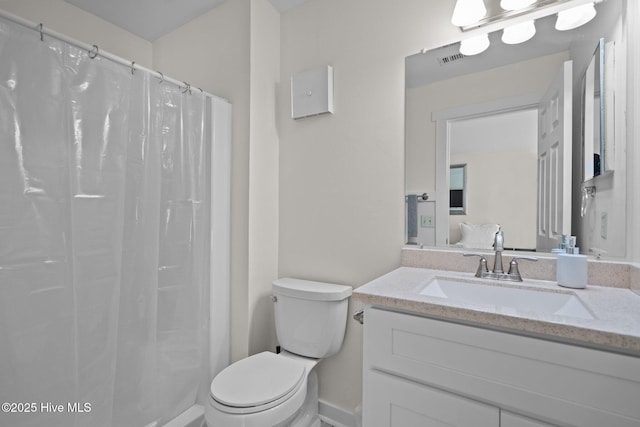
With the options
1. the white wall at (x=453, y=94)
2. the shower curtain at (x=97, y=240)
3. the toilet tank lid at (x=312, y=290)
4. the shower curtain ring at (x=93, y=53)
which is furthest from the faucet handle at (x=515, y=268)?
the shower curtain ring at (x=93, y=53)

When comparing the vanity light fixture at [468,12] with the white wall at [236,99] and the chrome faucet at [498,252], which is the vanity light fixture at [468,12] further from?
the white wall at [236,99]

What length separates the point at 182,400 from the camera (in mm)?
1528

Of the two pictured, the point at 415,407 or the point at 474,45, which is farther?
the point at 474,45

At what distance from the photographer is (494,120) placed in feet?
4.25

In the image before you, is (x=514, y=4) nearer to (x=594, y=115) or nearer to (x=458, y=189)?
(x=594, y=115)

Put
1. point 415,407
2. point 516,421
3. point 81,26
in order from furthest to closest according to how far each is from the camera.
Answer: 1. point 81,26
2. point 415,407
3. point 516,421

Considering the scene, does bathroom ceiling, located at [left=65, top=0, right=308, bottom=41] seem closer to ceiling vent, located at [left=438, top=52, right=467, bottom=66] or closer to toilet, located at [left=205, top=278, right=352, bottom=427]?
ceiling vent, located at [left=438, top=52, right=467, bottom=66]

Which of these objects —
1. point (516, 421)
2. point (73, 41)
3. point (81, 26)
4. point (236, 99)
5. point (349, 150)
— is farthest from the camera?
point (81, 26)

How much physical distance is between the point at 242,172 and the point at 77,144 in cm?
76

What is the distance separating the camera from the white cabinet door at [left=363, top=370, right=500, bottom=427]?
804 mm

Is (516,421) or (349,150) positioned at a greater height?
(349,150)

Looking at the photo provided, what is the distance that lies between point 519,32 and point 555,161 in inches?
21.9

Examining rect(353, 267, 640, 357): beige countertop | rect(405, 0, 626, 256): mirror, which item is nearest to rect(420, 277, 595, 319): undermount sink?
rect(353, 267, 640, 357): beige countertop

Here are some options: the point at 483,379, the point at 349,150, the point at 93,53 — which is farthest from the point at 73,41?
the point at 483,379
